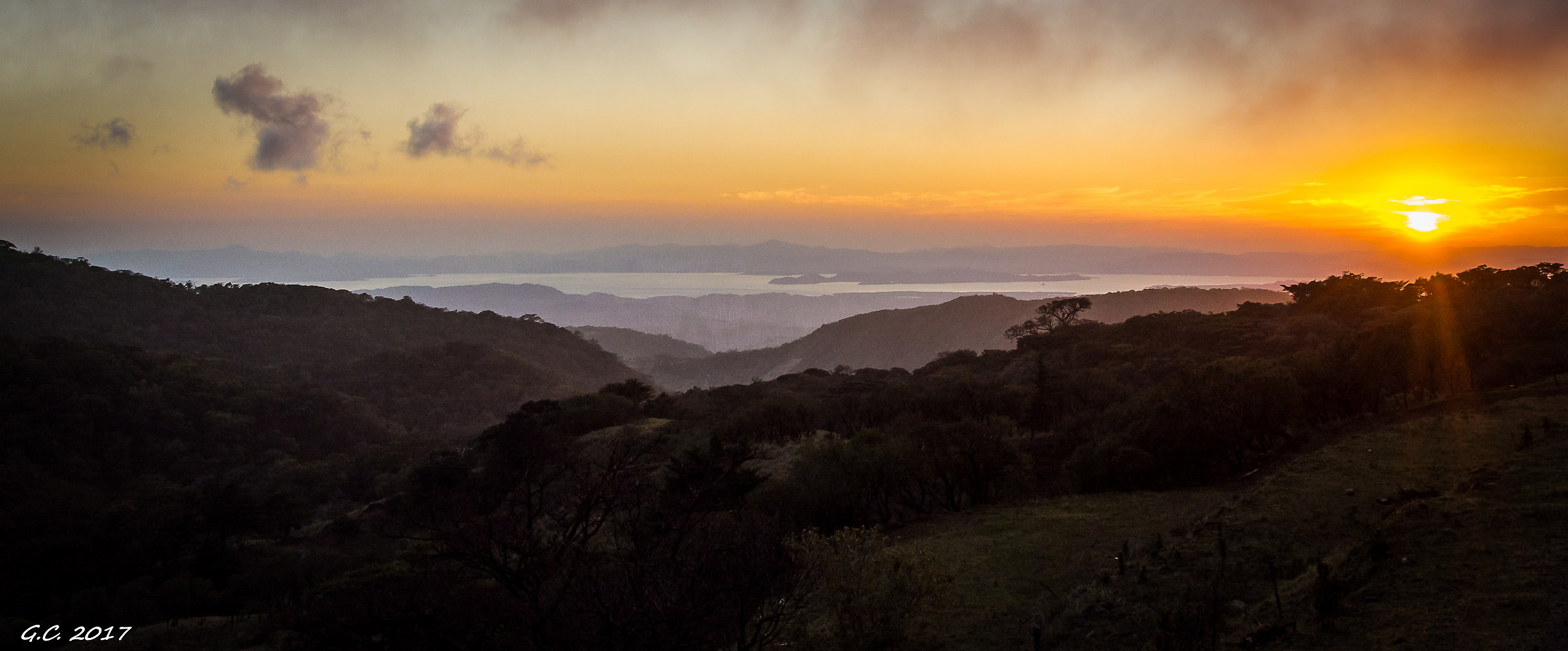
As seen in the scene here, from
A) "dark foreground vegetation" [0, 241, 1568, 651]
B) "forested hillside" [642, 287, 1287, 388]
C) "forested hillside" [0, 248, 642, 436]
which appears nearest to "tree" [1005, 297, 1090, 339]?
"dark foreground vegetation" [0, 241, 1568, 651]

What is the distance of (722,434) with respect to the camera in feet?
140

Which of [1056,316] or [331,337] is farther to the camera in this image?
[331,337]

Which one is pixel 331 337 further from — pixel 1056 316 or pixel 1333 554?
pixel 1333 554

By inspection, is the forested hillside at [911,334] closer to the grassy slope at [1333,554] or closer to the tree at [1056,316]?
the tree at [1056,316]

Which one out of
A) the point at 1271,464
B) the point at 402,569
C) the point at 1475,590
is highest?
the point at 1475,590

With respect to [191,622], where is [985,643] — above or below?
above

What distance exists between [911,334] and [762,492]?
131446 millimetres

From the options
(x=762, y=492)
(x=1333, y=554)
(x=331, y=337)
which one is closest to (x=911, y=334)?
(x=331, y=337)

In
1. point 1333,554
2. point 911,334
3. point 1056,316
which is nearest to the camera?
point 1333,554

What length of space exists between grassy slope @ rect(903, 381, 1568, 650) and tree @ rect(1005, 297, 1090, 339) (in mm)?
64484

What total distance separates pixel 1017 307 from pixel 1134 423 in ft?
424

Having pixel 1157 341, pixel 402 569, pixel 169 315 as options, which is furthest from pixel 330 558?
pixel 169 315

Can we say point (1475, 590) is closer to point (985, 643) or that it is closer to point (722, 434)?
point (985, 643)

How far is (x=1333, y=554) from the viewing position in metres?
13.8
